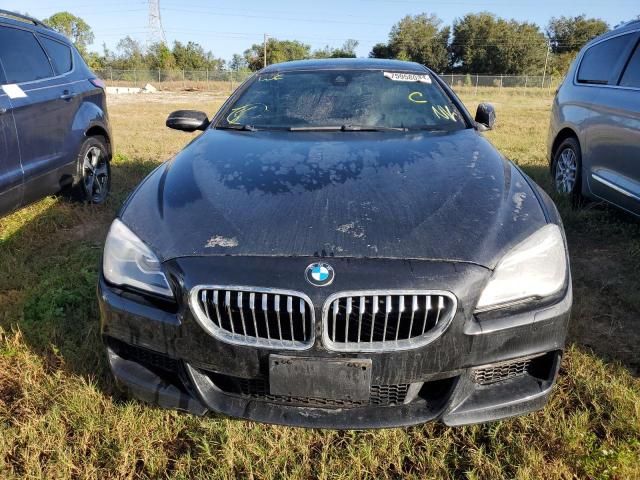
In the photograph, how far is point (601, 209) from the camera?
15.2 ft

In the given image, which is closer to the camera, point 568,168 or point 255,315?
point 255,315

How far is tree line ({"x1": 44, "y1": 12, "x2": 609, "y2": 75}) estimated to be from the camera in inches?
2173

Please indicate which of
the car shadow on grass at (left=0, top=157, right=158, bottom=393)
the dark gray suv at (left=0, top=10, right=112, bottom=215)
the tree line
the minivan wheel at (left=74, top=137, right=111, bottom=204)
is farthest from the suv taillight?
the tree line

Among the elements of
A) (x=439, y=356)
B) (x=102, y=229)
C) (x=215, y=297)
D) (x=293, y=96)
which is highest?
(x=293, y=96)

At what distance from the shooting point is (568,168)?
194 inches

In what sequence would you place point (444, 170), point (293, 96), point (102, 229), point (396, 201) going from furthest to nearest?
point (102, 229) → point (293, 96) → point (444, 170) → point (396, 201)

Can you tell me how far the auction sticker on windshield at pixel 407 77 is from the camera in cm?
331

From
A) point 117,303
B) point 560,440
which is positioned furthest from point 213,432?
point 560,440

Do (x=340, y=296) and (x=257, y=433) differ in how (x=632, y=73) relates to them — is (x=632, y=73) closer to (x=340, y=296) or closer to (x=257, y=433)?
(x=340, y=296)

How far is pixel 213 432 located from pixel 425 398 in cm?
85

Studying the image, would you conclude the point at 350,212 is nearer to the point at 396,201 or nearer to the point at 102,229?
the point at 396,201

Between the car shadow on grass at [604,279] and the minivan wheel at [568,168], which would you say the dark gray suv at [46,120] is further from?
the minivan wheel at [568,168]

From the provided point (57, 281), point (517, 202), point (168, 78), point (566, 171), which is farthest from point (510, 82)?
point (517, 202)

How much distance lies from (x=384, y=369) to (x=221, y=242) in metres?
0.67
